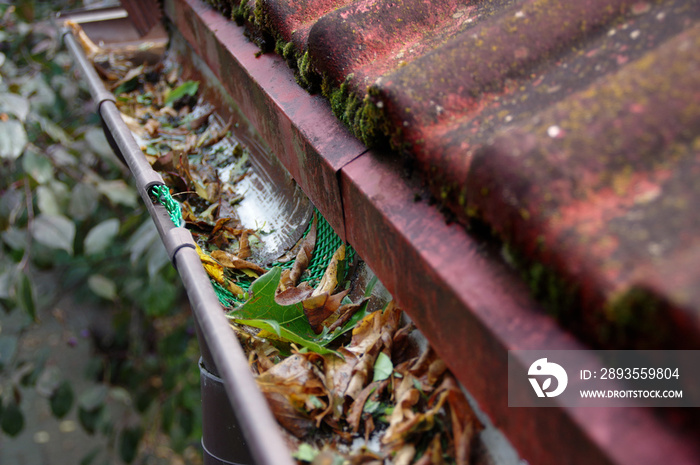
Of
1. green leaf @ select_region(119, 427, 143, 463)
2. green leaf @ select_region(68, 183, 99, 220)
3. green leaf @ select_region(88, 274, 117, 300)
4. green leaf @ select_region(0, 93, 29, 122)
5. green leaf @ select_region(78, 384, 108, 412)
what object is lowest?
green leaf @ select_region(119, 427, 143, 463)

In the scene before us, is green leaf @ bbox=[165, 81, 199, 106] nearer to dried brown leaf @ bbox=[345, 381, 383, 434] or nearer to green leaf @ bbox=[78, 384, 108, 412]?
dried brown leaf @ bbox=[345, 381, 383, 434]

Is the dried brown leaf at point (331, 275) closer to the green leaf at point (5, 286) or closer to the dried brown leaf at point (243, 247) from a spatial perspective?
the dried brown leaf at point (243, 247)

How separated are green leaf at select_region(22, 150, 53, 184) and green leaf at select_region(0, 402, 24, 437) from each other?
4.20 feet

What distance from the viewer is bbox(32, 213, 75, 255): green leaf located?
2.16m

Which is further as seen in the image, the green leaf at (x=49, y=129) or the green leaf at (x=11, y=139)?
the green leaf at (x=49, y=129)

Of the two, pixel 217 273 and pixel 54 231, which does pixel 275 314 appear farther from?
pixel 54 231

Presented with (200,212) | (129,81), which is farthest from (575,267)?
(129,81)

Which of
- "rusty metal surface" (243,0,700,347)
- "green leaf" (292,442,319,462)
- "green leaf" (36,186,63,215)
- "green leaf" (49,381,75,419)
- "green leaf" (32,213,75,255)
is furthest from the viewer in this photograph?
"green leaf" (49,381,75,419)

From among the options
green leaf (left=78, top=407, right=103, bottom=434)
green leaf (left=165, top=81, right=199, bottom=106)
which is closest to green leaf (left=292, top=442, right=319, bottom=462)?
green leaf (left=165, top=81, right=199, bottom=106)

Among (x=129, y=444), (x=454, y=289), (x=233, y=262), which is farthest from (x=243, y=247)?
(x=129, y=444)

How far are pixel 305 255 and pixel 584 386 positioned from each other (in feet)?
2.59

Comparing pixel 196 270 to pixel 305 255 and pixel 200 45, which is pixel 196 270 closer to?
pixel 305 255

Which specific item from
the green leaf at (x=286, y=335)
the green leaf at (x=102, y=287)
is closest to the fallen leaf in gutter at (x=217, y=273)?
the green leaf at (x=286, y=335)

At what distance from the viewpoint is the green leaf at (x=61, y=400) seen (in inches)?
113
